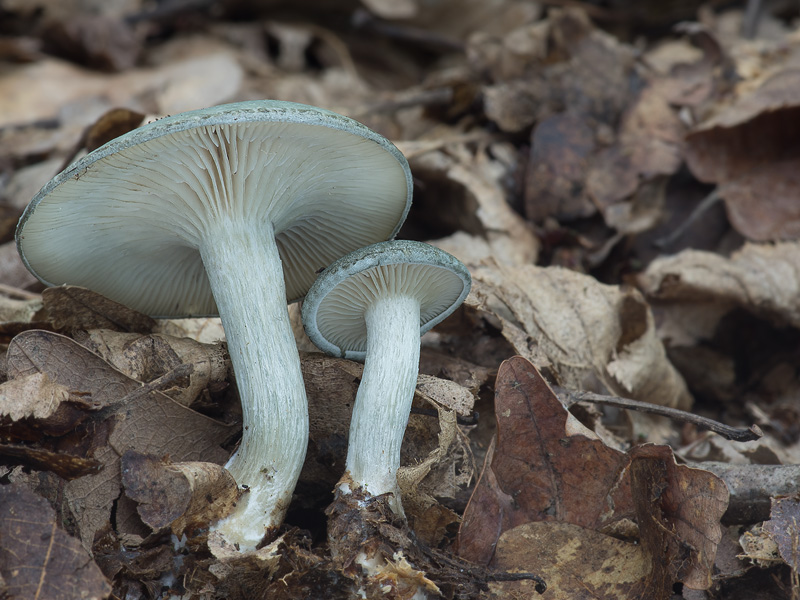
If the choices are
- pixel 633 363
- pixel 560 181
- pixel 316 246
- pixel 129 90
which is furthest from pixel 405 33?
pixel 633 363

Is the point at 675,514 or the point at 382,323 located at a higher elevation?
the point at 382,323

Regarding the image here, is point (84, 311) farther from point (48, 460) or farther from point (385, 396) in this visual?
point (385, 396)

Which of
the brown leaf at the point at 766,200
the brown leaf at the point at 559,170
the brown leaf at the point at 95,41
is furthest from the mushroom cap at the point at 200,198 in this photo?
the brown leaf at the point at 95,41

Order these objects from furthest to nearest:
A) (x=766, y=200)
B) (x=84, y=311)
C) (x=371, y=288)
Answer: (x=766, y=200)
(x=84, y=311)
(x=371, y=288)

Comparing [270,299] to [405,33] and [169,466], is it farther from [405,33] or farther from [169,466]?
[405,33]

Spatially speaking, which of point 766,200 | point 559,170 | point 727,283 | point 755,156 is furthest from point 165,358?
point 755,156

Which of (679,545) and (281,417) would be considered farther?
(281,417)
